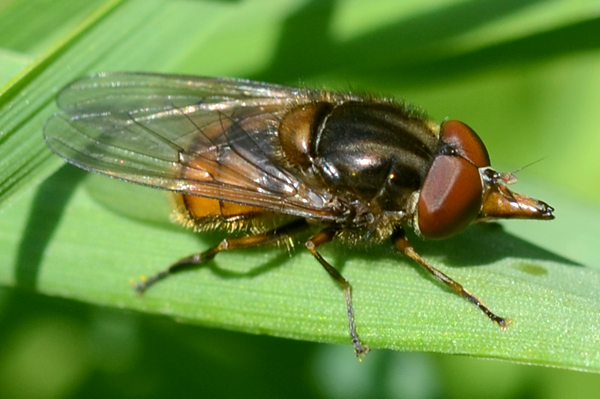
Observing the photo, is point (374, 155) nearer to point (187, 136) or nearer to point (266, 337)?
point (187, 136)

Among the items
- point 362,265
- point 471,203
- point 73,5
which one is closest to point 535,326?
point 471,203

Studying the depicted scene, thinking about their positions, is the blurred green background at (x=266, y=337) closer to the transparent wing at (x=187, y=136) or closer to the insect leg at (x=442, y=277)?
the transparent wing at (x=187, y=136)

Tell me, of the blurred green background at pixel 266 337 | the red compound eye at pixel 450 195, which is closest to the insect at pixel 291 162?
the red compound eye at pixel 450 195

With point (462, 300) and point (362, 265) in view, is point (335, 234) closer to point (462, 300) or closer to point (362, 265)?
point (362, 265)

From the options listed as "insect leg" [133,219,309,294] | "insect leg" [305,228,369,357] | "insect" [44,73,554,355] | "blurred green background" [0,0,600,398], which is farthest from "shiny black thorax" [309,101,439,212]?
"blurred green background" [0,0,600,398]

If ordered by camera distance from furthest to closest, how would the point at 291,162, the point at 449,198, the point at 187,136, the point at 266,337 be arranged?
the point at 266,337 < the point at 187,136 < the point at 291,162 < the point at 449,198

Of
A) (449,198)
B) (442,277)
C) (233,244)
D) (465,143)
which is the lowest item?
(233,244)

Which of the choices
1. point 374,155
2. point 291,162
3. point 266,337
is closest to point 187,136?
point 291,162
